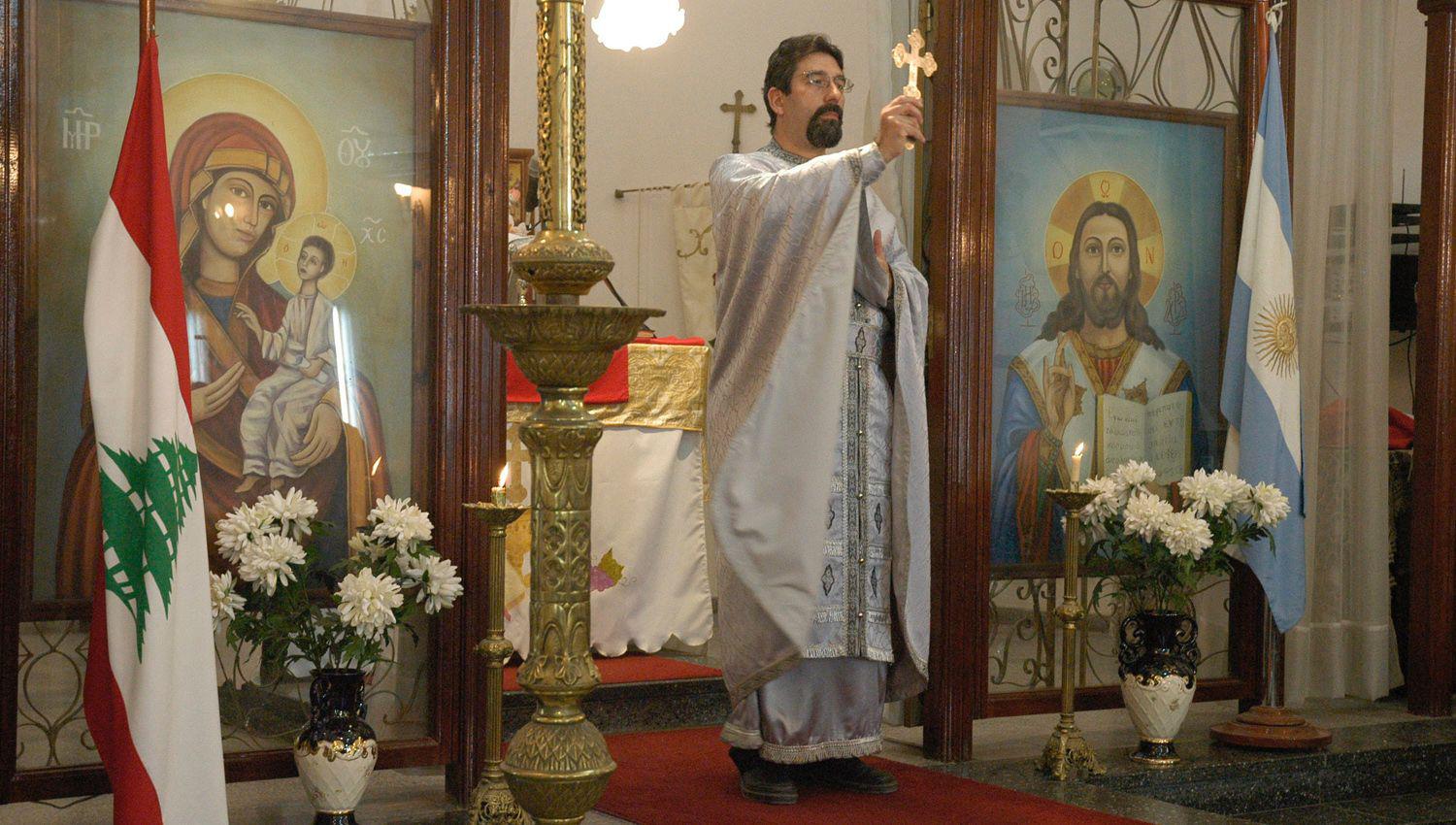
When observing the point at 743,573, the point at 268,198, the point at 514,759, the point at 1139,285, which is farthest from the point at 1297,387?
the point at 514,759

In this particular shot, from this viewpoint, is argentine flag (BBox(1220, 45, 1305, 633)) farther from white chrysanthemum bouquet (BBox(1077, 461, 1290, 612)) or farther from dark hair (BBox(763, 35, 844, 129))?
dark hair (BBox(763, 35, 844, 129))

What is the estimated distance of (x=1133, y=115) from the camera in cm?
533

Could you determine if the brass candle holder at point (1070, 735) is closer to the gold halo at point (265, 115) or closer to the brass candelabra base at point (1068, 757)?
the brass candelabra base at point (1068, 757)

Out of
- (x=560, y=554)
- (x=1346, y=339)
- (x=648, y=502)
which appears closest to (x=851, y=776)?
(x=648, y=502)

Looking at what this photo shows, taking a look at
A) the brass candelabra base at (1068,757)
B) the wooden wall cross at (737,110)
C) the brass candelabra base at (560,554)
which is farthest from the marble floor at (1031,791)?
the wooden wall cross at (737,110)

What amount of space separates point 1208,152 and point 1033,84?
83 cm

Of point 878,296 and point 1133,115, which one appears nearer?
point 878,296

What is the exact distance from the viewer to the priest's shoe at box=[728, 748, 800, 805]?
401 centimetres

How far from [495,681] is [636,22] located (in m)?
4.77

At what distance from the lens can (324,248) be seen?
402cm

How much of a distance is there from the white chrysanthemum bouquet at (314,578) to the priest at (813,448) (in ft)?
2.63

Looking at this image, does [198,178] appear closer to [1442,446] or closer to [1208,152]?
[1208,152]

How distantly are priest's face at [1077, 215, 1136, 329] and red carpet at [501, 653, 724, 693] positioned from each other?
188 centimetres

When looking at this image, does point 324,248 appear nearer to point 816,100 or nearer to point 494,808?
point 816,100
